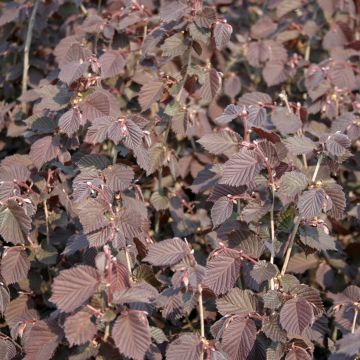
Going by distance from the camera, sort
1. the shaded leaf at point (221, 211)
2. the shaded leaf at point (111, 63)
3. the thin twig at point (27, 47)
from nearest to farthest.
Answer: the shaded leaf at point (221, 211), the shaded leaf at point (111, 63), the thin twig at point (27, 47)

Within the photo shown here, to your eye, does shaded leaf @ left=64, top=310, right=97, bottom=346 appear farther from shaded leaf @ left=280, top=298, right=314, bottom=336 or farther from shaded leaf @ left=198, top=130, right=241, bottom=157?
shaded leaf @ left=198, top=130, right=241, bottom=157

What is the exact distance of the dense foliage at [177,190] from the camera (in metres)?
1.76

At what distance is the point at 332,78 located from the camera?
284 cm

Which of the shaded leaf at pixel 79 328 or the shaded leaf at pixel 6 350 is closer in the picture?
the shaded leaf at pixel 79 328

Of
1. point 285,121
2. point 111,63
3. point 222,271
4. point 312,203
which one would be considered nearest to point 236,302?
point 222,271

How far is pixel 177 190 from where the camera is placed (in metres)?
2.67

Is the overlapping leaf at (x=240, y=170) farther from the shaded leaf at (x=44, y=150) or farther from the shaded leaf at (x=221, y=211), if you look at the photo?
the shaded leaf at (x=44, y=150)

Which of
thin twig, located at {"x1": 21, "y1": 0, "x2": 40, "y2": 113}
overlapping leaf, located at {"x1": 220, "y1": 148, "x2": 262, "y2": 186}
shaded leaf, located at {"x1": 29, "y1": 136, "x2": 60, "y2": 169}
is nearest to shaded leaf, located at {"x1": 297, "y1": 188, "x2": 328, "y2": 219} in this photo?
overlapping leaf, located at {"x1": 220, "y1": 148, "x2": 262, "y2": 186}

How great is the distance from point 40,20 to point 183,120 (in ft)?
3.41

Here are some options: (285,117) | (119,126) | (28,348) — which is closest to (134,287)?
(28,348)

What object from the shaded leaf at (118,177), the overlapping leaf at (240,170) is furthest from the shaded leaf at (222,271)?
the shaded leaf at (118,177)

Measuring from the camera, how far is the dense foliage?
1.76m

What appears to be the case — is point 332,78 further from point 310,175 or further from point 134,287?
point 134,287

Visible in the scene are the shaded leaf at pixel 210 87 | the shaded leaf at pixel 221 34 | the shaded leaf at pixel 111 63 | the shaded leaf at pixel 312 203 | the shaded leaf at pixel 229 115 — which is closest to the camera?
the shaded leaf at pixel 312 203
